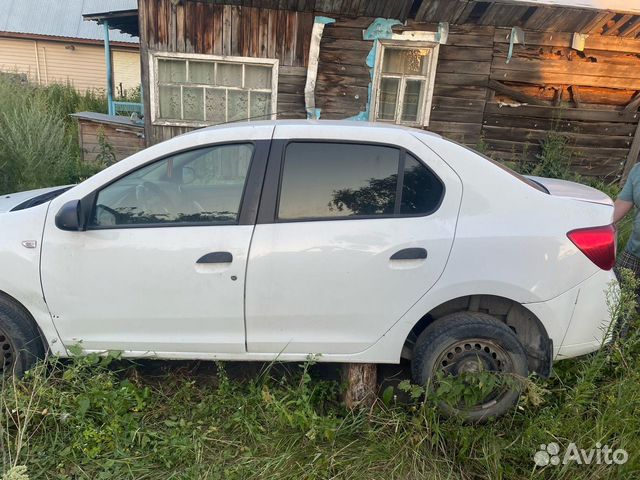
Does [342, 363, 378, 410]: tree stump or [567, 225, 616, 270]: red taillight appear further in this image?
[342, 363, 378, 410]: tree stump

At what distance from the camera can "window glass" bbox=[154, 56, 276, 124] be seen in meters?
7.19

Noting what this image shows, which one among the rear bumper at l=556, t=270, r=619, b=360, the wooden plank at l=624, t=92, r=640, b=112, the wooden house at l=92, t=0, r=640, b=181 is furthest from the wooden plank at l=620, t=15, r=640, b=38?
the rear bumper at l=556, t=270, r=619, b=360

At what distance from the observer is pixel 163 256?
2443 mm

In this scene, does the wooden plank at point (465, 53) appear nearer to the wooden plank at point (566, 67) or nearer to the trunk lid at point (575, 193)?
the wooden plank at point (566, 67)

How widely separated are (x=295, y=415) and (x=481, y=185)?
66.3 inches

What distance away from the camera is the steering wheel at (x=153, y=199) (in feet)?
8.36

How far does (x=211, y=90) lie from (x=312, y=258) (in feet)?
19.3

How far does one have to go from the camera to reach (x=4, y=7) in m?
19.6

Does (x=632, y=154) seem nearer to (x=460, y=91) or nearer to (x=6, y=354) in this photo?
(x=460, y=91)

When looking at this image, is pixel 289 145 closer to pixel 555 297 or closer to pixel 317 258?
pixel 317 258

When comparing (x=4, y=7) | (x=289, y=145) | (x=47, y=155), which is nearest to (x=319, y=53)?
(x=47, y=155)

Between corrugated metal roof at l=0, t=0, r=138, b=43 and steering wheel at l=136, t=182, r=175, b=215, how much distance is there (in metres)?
19.6

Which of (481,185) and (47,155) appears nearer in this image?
(481,185)

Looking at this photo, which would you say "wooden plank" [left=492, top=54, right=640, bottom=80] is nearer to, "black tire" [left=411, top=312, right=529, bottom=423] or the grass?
the grass
